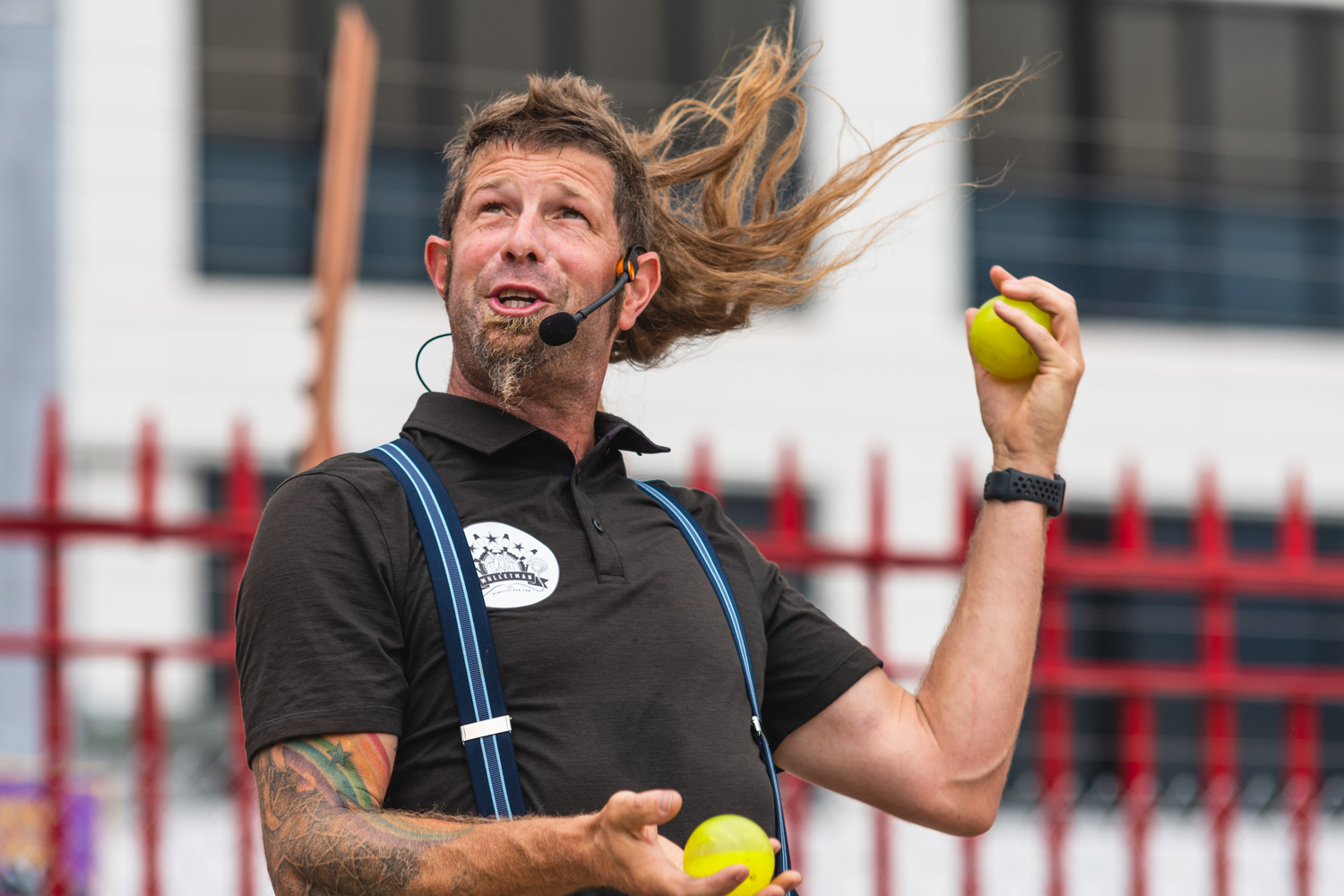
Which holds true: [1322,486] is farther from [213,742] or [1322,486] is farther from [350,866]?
[350,866]

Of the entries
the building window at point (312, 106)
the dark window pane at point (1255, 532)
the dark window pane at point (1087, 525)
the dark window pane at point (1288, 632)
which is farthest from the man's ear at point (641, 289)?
the dark window pane at point (1255, 532)

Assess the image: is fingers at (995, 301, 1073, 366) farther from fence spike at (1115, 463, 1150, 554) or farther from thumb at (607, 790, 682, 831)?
fence spike at (1115, 463, 1150, 554)

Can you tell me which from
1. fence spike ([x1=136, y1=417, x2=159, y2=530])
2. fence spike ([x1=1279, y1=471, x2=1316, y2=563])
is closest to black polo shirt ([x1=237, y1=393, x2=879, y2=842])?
fence spike ([x1=136, y1=417, x2=159, y2=530])

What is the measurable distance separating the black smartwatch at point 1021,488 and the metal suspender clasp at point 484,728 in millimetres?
850

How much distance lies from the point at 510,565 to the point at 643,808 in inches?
20.2

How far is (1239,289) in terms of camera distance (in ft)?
41.8

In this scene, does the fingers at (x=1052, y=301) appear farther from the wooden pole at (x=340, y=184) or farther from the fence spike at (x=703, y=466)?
the fence spike at (x=703, y=466)

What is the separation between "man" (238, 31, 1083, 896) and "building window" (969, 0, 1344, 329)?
1024 centimetres

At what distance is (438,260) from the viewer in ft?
8.01

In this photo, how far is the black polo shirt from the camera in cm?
177

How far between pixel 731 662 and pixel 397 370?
31.3 feet

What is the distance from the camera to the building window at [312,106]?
445 inches

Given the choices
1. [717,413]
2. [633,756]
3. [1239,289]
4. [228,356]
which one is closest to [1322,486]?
[1239,289]

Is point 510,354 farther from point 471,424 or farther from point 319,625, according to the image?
point 319,625
